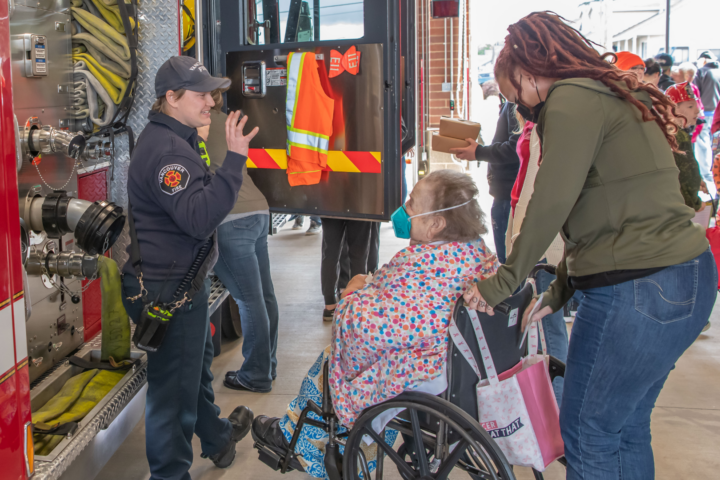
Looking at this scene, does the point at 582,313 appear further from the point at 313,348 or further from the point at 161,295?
the point at 313,348

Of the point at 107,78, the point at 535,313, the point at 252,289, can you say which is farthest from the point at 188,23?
the point at 535,313

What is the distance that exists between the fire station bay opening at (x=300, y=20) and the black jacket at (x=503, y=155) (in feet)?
3.56

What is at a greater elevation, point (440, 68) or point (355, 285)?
point (440, 68)

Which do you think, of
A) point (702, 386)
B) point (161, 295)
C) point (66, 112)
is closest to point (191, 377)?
point (161, 295)

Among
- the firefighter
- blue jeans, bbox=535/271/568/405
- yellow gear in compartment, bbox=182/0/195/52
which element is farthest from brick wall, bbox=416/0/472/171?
the firefighter

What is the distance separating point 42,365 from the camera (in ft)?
8.49

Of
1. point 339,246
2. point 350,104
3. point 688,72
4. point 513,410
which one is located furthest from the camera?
point 688,72

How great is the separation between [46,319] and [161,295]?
34.4 inches

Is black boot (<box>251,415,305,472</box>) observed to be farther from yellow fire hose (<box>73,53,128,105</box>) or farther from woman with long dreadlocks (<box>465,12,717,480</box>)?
yellow fire hose (<box>73,53,128,105</box>)

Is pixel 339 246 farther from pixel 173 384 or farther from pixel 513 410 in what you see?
pixel 513 410

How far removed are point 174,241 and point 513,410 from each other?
48.0 inches

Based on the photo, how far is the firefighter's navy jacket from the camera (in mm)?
1953

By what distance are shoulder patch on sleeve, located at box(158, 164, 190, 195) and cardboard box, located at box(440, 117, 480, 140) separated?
1991mm

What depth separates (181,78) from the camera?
2.10 metres
